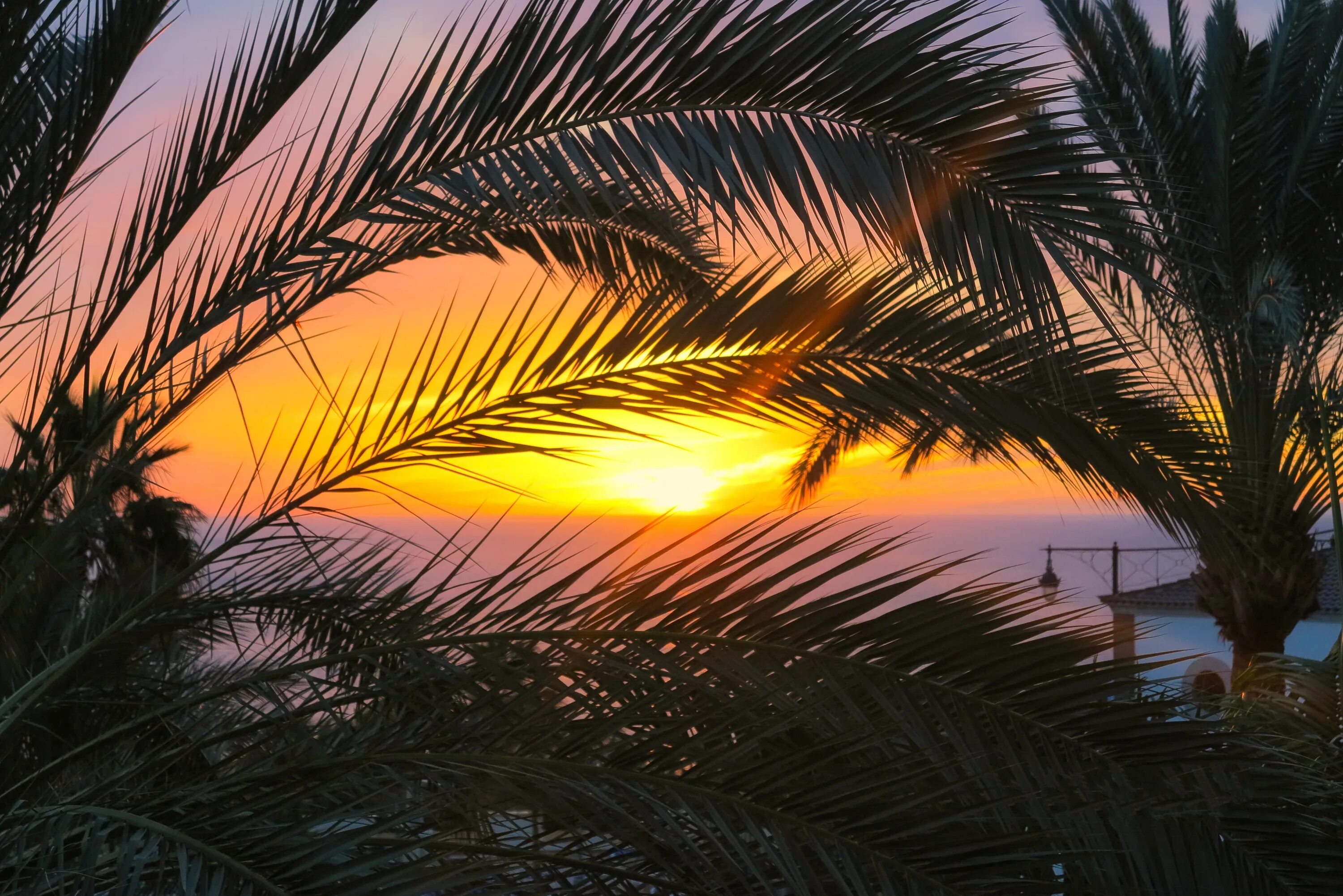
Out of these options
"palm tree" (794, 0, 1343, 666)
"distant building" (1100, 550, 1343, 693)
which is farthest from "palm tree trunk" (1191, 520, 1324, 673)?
"distant building" (1100, 550, 1343, 693)

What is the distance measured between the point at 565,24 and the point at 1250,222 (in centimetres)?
581

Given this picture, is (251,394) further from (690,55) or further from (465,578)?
(690,55)

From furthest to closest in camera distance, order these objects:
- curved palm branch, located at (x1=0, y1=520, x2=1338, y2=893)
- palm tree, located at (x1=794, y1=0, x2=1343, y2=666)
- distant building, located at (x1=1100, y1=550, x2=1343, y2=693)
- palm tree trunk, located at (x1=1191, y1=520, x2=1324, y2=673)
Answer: distant building, located at (x1=1100, y1=550, x2=1343, y2=693) < palm tree trunk, located at (x1=1191, y1=520, x2=1324, y2=673) < palm tree, located at (x1=794, y1=0, x2=1343, y2=666) < curved palm branch, located at (x1=0, y1=520, x2=1338, y2=893)

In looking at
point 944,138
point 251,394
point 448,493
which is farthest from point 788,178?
point 251,394

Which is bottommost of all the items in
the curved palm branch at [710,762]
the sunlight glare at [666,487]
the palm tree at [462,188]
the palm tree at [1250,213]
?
the curved palm branch at [710,762]

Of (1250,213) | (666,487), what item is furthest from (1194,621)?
(666,487)

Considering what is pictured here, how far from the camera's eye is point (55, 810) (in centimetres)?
175

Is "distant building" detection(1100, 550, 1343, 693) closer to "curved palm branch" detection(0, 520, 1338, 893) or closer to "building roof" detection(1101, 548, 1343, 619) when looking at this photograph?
"building roof" detection(1101, 548, 1343, 619)

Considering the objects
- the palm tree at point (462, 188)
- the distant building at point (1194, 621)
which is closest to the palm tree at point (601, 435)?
the palm tree at point (462, 188)

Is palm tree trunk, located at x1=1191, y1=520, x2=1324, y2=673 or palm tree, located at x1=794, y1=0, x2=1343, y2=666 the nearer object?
palm tree, located at x1=794, y1=0, x2=1343, y2=666

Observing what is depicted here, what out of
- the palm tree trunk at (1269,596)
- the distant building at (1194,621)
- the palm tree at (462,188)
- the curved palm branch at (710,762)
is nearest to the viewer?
the curved palm branch at (710,762)

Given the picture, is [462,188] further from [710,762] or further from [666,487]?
[710,762]

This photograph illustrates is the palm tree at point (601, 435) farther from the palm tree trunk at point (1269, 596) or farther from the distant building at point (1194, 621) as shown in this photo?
the distant building at point (1194, 621)

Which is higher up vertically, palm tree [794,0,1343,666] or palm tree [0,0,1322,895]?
palm tree [794,0,1343,666]
